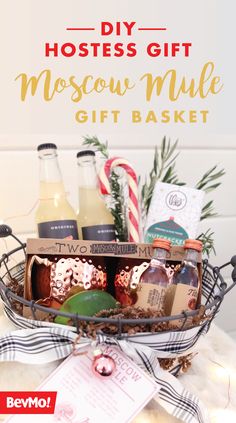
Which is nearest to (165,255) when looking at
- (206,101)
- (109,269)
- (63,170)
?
(109,269)

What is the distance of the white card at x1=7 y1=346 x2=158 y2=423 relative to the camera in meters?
0.49

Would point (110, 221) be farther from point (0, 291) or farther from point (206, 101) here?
point (206, 101)

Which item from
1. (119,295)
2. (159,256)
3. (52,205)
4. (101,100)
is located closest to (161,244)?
(159,256)

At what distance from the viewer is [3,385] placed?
0.58 metres

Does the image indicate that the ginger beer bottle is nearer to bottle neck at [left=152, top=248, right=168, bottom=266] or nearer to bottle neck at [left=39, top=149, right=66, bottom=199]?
bottle neck at [left=152, top=248, right=168, bottom=266]

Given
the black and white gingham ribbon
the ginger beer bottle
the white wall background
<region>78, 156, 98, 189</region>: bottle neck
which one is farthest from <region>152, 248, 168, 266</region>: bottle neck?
the white wall background

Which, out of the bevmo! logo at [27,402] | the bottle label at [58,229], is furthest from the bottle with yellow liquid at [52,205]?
the bevmo! logo at [27,402]

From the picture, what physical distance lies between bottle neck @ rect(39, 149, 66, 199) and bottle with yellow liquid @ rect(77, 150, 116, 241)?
4 centimetres

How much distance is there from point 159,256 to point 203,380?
0.20 metres

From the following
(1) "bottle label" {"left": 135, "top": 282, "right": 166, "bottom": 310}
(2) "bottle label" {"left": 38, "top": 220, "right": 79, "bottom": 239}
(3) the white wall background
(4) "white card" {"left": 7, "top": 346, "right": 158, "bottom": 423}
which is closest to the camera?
(4) "white card" {"left": 7, "top": 346, "right": 158, "bottom": 423}

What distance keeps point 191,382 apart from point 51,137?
2.09ft

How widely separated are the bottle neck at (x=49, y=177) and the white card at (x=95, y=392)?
1.03 feet

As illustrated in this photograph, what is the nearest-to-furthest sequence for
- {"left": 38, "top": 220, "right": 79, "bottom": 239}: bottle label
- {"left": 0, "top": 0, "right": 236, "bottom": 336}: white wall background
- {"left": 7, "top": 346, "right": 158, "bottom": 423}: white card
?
{"left": 7, "top": 346, "right": 158, "bottom": 423}: white card < {"left": 38, "top": 220, "right": 79, "bottom": 239}: bottle label < {"left": 0, "top": 0, "right": 236, "bottom": 336}: white wall background

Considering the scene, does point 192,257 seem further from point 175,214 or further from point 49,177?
point 49,177
